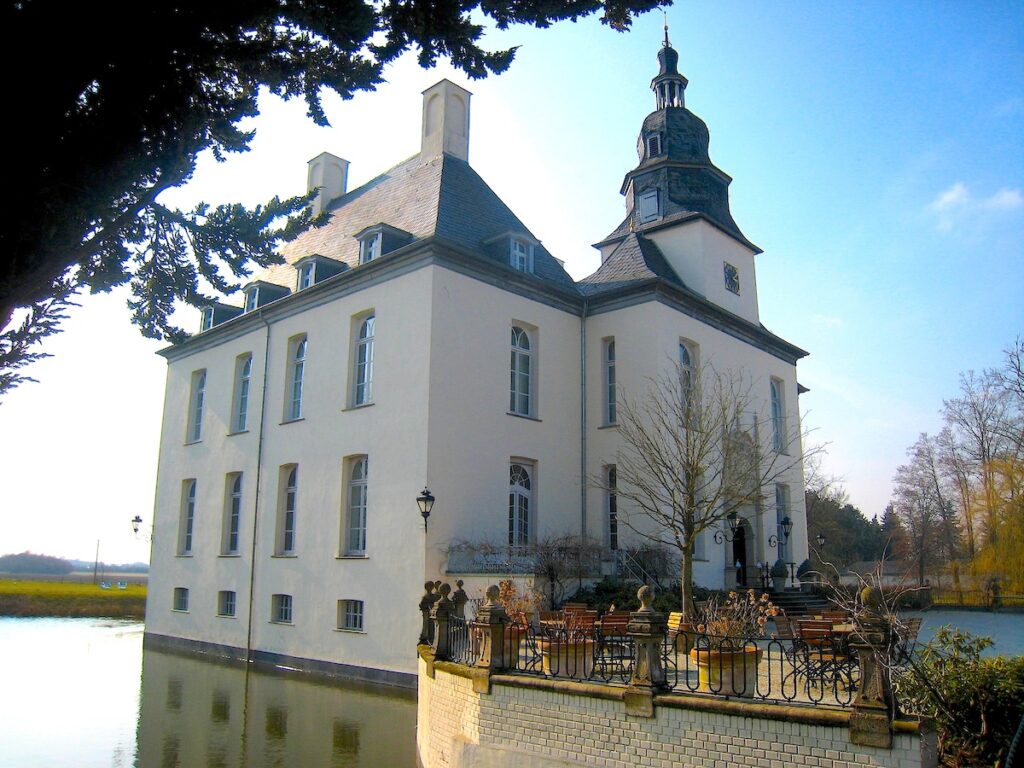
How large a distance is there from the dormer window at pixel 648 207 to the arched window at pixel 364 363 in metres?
9.93

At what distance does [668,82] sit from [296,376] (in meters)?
15.3

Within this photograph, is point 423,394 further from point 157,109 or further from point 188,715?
point 157,109

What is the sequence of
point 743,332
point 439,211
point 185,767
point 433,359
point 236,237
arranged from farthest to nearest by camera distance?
point 743,332
point 439,211
point 433,359
point 185,767
point 236,237

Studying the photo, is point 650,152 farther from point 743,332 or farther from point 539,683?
point 539,683

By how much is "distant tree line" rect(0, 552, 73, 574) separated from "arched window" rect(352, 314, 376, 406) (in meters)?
95.8

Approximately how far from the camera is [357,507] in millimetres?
20188

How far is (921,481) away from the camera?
47.3 m

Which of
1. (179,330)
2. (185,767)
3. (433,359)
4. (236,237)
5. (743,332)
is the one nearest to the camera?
(236,237)

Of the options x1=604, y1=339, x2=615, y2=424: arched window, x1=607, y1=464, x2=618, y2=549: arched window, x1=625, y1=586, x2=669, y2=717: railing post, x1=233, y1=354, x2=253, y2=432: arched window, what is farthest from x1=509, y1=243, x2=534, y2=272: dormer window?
x1=625, y1=586, x2=669, y2=717: railing post

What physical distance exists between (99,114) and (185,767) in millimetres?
8276

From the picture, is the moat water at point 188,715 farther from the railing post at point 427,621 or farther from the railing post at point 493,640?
the railing post at point 493,640

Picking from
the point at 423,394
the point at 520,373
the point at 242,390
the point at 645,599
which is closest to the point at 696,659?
the point at 645,599

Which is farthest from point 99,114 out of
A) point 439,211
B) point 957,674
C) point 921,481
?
point 921,481

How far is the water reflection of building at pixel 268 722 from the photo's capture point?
1130 cm
